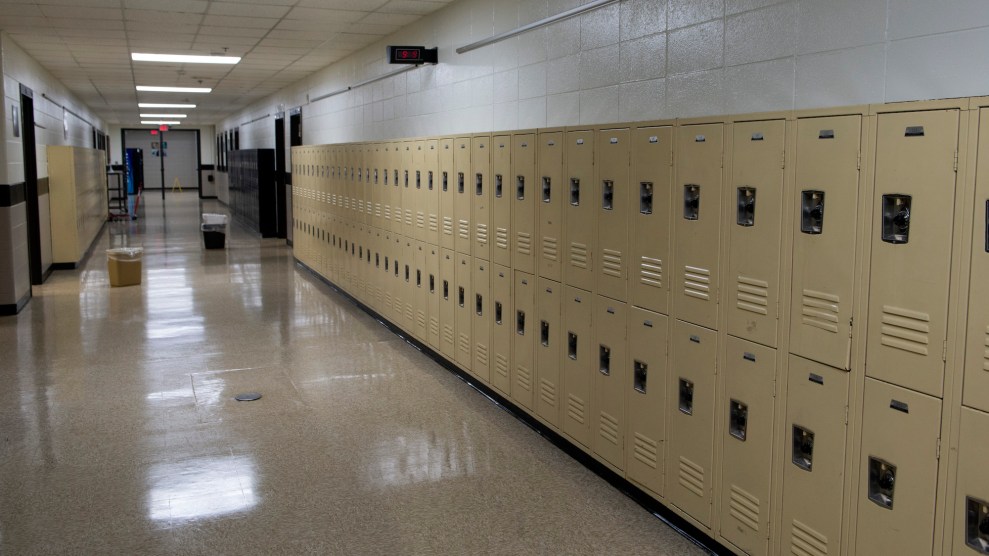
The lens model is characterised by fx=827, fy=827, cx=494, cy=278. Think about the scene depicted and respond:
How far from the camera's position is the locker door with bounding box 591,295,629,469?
4.32 metres

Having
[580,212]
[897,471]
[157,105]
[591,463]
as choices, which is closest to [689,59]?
[580,212]

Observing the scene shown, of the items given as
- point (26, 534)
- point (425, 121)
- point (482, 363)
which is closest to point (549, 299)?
point (482, 363)

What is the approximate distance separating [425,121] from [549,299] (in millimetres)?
3984

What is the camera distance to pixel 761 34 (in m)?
3.82

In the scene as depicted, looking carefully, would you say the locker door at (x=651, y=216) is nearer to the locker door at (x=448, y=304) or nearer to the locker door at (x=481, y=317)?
the locker door at (x=481, y=317)

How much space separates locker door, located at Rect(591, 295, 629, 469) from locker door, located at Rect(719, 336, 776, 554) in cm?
82

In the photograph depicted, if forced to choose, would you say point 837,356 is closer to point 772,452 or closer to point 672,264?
point 772,452

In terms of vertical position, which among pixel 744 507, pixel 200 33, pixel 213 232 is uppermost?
pixel 200 33

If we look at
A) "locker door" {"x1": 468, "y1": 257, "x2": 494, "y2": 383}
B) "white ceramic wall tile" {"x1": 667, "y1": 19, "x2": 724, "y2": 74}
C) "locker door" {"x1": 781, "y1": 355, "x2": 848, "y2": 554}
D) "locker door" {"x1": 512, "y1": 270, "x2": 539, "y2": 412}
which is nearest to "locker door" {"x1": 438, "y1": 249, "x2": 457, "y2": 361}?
"locker door" {"x1": 468, "y1": 257, "x2": 494, "y2": 383}

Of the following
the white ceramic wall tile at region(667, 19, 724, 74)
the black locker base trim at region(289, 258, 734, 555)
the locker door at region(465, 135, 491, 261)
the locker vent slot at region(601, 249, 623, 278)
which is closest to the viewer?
the black locker base trim at region(289, 258, 734, 555)

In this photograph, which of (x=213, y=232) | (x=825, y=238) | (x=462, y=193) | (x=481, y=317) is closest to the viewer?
(x=825, y=238)

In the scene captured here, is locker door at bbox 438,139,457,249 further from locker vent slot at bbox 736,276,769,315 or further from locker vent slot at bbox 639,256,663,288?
locker vent slot at bbox 736,276,769,315

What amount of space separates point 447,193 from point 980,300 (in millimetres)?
4685

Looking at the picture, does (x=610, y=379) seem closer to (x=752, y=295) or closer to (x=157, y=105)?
(x=752, y=295)
